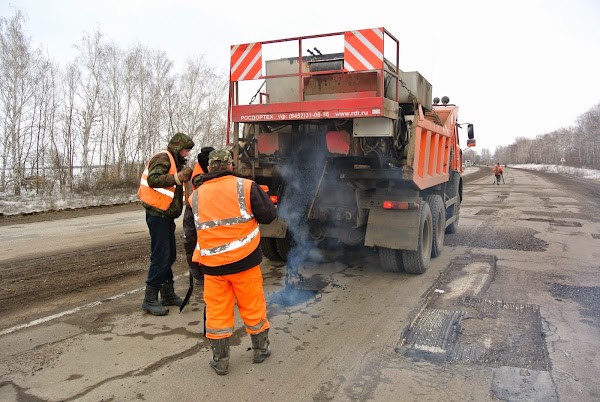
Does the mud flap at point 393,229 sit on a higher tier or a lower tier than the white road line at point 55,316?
higher

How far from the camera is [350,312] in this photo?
186 inches

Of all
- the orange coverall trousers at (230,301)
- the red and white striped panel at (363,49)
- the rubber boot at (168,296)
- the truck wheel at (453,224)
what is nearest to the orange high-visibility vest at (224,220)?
the orange coverall trousers at (230,301)

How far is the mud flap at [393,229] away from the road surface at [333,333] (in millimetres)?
501

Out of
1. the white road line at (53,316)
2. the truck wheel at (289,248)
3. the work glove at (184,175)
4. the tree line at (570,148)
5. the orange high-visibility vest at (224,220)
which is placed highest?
the tree line at (570,148)

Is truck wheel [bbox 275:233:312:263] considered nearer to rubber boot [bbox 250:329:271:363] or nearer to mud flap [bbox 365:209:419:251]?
mud flap [bbox 365:209:419:251]

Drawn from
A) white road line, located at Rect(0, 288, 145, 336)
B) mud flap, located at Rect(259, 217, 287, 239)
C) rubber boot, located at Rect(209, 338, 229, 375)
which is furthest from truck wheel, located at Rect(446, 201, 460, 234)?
rubber boot, located at Rect(209, 338, 229, 375)

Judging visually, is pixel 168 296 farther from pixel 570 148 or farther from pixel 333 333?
pixel 570 148

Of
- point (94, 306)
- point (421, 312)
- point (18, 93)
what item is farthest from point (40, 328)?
point (18, 93)

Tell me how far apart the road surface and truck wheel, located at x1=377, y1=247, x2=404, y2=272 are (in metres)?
0.14

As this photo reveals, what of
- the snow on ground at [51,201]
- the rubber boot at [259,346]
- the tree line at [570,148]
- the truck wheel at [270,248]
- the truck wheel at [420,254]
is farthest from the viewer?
the tree line at [570,148]

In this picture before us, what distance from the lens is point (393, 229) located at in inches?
233

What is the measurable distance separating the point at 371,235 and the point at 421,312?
4.91 ft

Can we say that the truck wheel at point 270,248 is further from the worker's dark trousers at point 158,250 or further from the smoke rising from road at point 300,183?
the worker's dark trousers at point 158,250

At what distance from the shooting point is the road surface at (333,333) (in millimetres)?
3135
